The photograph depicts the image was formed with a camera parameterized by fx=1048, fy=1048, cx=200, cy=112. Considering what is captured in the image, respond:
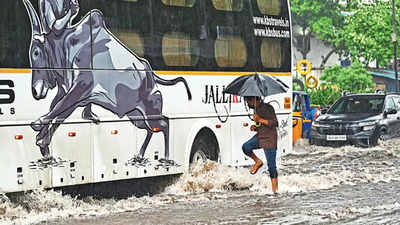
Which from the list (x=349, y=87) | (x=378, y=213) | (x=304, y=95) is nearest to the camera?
(x=378, y=213)

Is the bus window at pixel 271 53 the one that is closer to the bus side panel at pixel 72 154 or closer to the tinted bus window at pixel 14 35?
the bus side panel at pixel 72 154

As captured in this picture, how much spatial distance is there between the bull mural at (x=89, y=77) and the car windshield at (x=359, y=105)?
13377 mm

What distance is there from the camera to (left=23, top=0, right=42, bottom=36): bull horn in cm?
1355

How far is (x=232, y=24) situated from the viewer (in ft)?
58.9

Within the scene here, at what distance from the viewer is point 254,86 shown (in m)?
16.4

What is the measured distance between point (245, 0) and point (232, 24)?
2.30 feet

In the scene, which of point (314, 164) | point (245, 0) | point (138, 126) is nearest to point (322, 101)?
point (314, 164)

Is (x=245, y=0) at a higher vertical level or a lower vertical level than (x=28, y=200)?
higher

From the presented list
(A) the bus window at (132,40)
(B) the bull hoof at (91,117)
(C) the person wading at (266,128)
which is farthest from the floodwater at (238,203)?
(A) the bus window at (132,40)

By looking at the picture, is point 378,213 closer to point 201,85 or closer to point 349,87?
point 201,85

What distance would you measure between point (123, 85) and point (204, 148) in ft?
8.80

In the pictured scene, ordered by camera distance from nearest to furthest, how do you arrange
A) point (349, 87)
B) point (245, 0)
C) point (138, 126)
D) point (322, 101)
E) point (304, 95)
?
point (138, 126)
point (245, 0)
point (304, 95)
point (322, 101)
point (349, 87)

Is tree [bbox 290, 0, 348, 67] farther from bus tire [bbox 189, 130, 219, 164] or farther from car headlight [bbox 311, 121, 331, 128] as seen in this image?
bus tire [bbox 189, 130, 219, 164]

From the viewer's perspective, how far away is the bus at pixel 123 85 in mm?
13461
